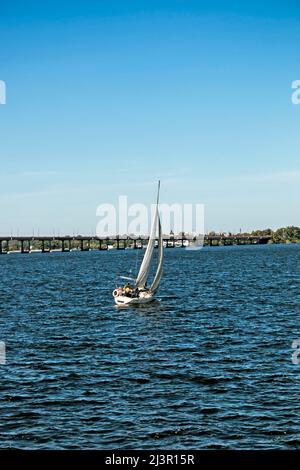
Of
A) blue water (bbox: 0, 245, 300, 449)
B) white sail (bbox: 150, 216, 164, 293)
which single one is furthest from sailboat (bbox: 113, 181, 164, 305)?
blue water (bbox: 0, 245, 300, 449)

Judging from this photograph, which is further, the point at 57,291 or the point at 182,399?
the point at 57,291

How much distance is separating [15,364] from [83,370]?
5696mm

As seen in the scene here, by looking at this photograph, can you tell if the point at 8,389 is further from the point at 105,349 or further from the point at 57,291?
the point at 57,291

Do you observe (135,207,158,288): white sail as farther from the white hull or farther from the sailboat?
the white hull

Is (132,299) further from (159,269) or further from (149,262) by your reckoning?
(159,269)

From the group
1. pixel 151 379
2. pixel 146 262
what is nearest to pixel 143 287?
→ pixel 146 262

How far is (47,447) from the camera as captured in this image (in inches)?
1015

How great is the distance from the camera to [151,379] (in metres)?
37.2

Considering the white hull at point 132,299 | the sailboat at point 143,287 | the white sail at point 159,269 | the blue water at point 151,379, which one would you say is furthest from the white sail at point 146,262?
the blue water at point 151,379

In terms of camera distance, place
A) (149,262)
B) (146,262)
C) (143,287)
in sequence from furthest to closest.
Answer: (143,287), (149,262), (146,262)

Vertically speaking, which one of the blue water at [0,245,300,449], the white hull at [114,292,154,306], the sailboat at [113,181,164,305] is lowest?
the blue water at [0,245,300,449]

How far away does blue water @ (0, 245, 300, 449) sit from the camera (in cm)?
2727

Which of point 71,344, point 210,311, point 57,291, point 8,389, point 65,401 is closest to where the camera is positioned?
point 65,401

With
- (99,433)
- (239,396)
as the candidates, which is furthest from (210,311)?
(99,433)
